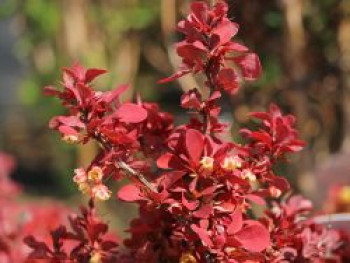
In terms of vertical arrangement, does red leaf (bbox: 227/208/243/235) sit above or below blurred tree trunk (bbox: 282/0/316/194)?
below

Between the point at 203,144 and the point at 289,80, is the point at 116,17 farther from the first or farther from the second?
the point at 203,144

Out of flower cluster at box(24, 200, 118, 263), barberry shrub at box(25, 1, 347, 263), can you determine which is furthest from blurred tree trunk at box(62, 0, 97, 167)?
barberry shrub at box(25, 1, 347, 263)

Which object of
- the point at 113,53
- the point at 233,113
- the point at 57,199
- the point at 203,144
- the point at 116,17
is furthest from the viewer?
the point at 57,199

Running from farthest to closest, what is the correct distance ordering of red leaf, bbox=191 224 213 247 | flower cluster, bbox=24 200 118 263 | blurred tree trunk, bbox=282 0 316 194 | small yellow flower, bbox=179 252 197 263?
blurred tree trunk, bbox=282 0 316 194 < flower cluster, bbox=24 200 118 263 < small yellow flower, bbox=179 252 197 263 < red leaf, bbox=191 224 213 247

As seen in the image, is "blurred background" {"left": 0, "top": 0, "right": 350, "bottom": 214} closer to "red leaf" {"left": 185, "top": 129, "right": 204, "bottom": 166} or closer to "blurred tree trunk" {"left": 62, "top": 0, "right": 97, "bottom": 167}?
"blurred tree trunk" {"left": 62, "top": 0, "right": 97, "bottom": 167}

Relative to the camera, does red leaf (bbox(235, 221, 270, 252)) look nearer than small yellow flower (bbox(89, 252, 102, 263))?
Yes

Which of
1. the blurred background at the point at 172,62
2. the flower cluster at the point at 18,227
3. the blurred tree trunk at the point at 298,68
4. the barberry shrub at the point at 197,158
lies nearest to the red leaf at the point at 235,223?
the barberry shrub at the point at 197,158

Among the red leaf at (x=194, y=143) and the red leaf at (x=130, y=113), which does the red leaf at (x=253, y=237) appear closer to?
the red leaf at (x=194, y=143)

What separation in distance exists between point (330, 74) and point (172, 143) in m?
2.84

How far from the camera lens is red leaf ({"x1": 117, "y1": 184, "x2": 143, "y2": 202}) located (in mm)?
1413

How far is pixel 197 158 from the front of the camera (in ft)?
4.57

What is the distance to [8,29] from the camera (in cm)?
1116

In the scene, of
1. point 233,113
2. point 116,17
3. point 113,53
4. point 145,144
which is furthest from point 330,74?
point 145,144

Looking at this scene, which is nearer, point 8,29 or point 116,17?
point 116,17
